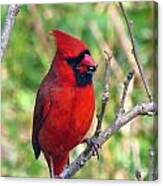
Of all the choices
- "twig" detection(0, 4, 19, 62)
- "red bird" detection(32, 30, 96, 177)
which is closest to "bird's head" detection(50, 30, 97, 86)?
"red bird" detection(32, 30, 96, 177)

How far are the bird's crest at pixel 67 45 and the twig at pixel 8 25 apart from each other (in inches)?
6.3

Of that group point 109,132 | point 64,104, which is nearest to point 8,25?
point 64,104

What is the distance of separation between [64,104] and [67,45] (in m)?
0.19

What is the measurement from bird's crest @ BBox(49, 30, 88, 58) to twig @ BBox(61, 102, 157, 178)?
259 mm

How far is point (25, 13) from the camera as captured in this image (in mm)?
2152

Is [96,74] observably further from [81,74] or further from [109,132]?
[109,132]

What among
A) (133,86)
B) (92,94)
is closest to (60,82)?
(92,94)

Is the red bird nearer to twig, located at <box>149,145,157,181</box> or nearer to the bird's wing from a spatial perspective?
the bird's wing

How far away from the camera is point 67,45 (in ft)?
6.88

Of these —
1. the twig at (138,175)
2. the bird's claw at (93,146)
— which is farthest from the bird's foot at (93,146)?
the twig at (138,175)

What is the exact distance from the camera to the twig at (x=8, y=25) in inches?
85.1

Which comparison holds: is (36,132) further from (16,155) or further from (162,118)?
(162,118)

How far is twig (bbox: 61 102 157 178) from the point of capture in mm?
2038

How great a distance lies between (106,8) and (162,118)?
401 millimetres
